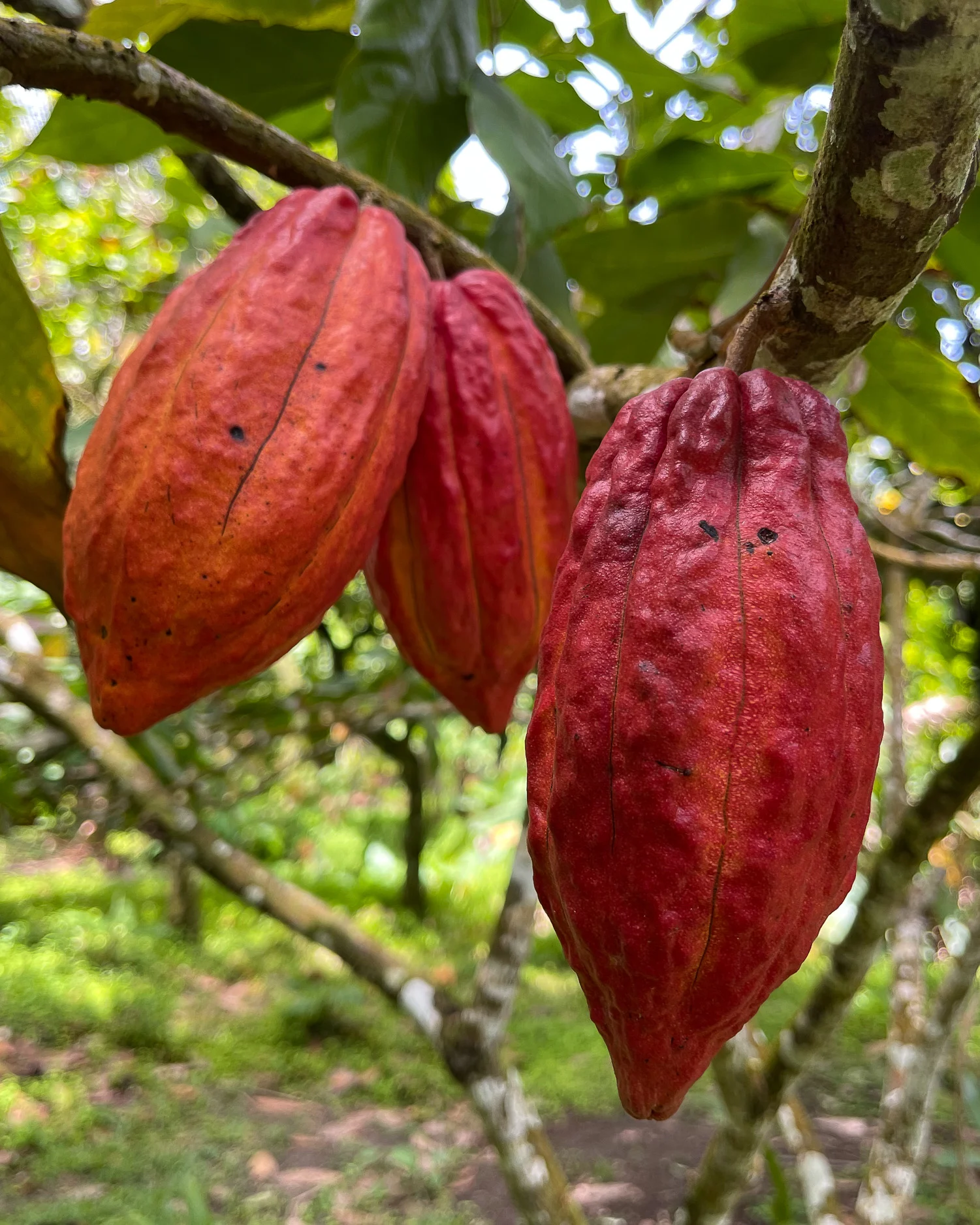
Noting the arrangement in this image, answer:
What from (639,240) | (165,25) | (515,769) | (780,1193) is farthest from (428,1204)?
(515,769)

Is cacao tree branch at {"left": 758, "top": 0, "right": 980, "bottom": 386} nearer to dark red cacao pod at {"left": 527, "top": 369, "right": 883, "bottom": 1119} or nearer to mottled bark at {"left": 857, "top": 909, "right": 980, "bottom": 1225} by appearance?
dark red cacao pod at {"left": 527, "top": 369, "right": 883, "bottom": 1119}

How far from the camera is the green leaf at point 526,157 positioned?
2.05 ft

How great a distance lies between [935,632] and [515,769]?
2453 mm

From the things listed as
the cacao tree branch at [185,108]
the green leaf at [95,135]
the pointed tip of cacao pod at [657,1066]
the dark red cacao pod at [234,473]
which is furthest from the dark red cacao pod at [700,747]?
the green leaf at [95,135]

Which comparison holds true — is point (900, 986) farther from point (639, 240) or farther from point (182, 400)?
point (182, 400)

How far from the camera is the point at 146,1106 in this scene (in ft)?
8.52

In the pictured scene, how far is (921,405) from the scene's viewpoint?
78 centimetres

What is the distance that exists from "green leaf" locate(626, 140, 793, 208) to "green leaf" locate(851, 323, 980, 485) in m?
0.19

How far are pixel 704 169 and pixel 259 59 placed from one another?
14.7 inches

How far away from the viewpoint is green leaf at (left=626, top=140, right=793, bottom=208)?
79 cm

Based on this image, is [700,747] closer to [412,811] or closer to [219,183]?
[219,183]

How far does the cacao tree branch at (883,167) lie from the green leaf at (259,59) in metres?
0.46

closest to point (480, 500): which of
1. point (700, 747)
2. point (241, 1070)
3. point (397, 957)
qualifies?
point (700, 747)

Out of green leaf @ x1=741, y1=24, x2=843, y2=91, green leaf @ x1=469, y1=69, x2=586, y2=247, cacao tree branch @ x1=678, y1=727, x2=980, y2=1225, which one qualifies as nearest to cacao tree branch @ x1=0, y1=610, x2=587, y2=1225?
cacao tree branch @ x1=678, y1=727, x2=980, y2=1225
